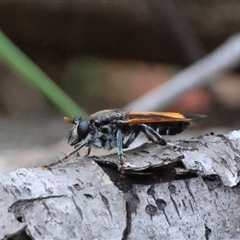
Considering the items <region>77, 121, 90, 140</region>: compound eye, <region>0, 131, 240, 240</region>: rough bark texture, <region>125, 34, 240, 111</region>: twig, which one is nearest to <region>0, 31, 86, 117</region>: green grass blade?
<region>125, 34, 240, 111</region>: twig

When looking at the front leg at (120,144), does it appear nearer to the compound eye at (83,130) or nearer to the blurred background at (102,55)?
the compound eye at (83,130)

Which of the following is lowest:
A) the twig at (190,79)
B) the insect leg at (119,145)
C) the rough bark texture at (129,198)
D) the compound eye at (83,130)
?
the rough bark texture at (129,198)

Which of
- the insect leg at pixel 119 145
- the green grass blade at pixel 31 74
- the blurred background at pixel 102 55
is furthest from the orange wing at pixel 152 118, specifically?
the blurred background at pixel 102 55

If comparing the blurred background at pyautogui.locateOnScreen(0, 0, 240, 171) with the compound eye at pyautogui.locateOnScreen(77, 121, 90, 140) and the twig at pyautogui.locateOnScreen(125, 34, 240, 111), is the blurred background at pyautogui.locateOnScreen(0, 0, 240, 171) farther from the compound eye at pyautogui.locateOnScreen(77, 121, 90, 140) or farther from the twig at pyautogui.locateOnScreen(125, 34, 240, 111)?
the compound eye at pyautogui.locateOnScreen(77, 121, 90, 140)

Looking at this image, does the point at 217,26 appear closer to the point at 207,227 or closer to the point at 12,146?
the point at 12,146

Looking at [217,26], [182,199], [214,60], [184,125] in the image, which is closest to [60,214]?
[182,199]

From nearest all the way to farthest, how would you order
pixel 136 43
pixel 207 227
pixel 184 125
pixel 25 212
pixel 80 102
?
pixel 25 212, pixel 207 227, pixel 184 125, pixel 136 43, pixel 80 102
